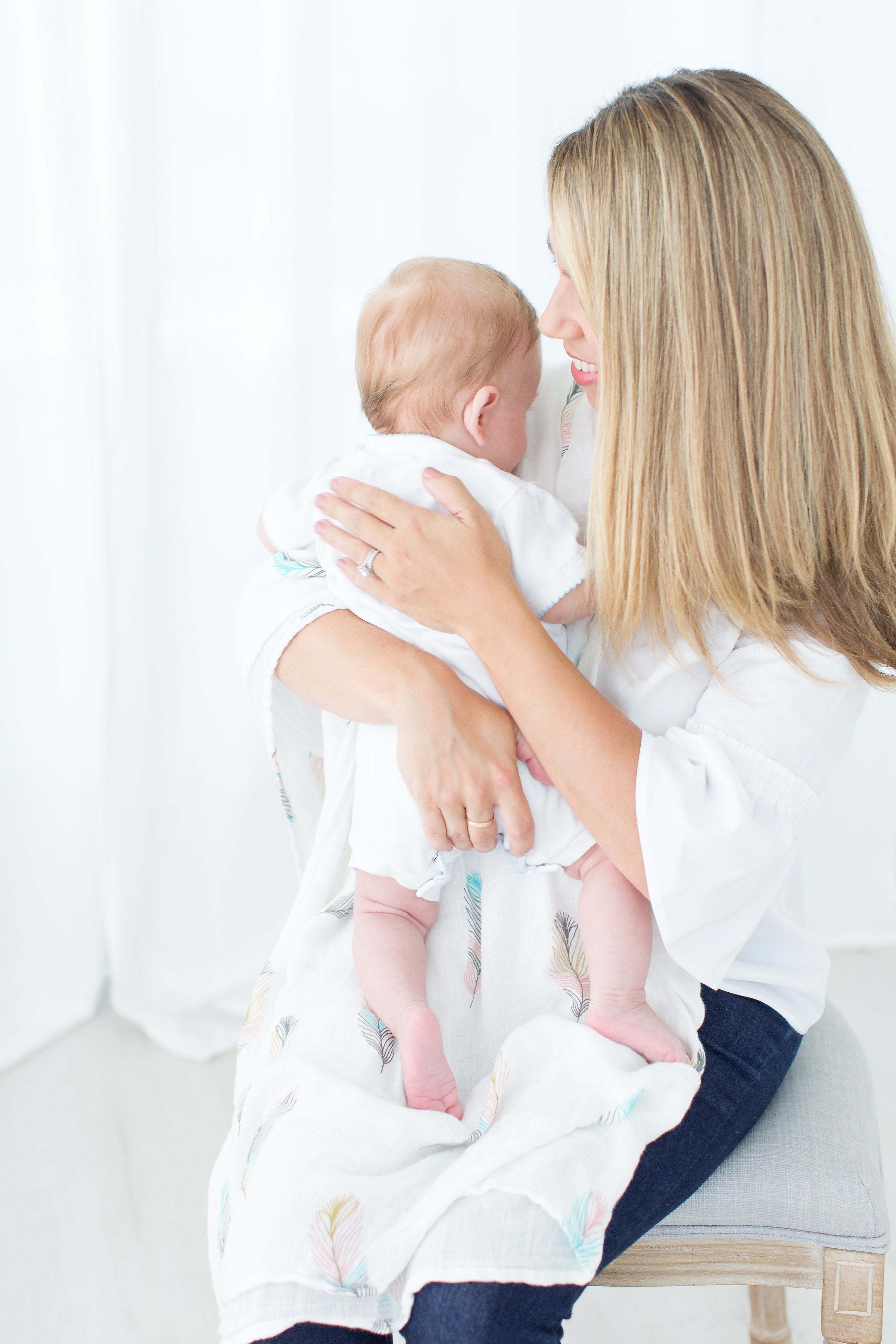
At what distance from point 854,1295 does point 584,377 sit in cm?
95

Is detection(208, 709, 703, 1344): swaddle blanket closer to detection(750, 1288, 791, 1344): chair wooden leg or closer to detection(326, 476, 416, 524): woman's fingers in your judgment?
detection(326, 476, 416, 524): woman's fingers

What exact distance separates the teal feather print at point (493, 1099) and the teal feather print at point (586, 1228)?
0.34ft

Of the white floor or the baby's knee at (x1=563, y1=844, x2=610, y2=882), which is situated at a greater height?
the baby's knee at (x1=563, y1=844, x2=610, y2=882)

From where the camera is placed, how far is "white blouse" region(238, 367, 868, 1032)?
2.99ft

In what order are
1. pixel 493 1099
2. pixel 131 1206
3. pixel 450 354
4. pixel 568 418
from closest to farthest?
pixel 493 1099 < pixel 450 354 < pixel 568 418 < pixel 131 1206

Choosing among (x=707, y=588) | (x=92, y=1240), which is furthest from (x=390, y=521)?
(x=92, y=1240)

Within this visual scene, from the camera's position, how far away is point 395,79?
5.87 feet

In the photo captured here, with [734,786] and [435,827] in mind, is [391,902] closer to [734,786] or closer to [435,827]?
[435,827]

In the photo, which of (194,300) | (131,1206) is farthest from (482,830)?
(194,300)

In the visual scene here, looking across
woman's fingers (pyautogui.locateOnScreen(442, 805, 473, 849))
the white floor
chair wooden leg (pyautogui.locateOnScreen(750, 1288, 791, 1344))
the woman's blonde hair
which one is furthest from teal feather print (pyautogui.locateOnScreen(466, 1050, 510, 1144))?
the white floor

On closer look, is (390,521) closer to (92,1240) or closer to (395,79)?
(395,79)

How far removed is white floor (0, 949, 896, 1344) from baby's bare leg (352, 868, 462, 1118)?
2.78 feet

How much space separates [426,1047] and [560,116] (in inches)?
65.1

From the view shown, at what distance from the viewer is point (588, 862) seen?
3.38 ft
